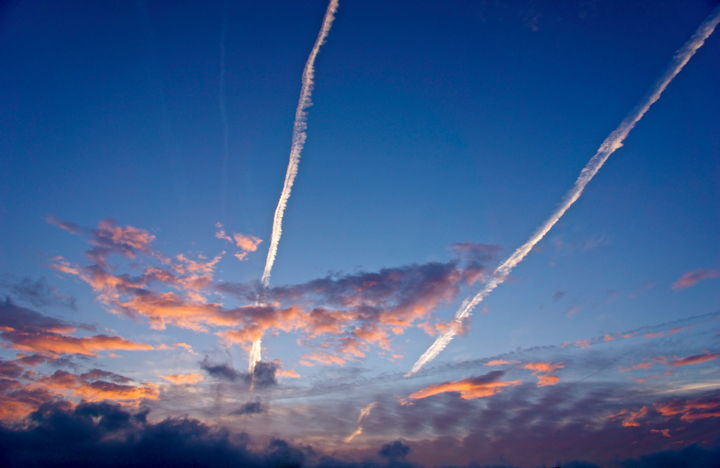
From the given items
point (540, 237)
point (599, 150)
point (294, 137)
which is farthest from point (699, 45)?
point (294, 137)

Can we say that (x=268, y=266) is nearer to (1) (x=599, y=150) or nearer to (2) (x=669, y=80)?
(1) (x=599, y=150)

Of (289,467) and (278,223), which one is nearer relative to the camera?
(278,223)

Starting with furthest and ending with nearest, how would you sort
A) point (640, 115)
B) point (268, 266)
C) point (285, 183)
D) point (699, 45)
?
point (268, 266)
point (285, 183)
point (640, 115)
point (699, 45)

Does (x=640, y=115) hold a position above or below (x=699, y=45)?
below

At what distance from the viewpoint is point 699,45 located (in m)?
30.1

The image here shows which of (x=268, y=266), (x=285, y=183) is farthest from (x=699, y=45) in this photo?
(x=268, y=266)

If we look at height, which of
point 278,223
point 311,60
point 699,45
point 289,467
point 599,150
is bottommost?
point 289,467

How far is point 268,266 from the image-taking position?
4622cm

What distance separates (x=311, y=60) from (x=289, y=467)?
148755 millimetres

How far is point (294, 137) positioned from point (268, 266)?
705 inches

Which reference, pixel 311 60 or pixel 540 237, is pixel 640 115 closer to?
pixel 540 237

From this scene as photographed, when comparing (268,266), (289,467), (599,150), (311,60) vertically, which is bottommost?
(289,467)

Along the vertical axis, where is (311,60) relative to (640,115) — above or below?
above

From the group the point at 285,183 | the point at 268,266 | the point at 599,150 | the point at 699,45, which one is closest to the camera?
the point at 699,45
